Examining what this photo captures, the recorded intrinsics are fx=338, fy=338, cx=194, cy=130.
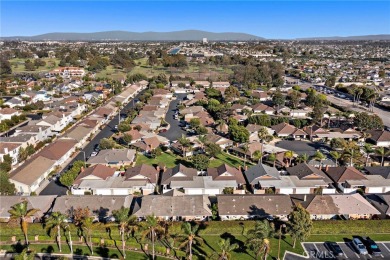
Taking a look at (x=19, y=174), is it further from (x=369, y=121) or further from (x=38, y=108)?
(x=369, y=121)

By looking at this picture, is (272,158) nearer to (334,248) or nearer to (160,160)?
(160,160)

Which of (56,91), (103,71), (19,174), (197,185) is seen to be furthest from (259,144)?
(103,71)

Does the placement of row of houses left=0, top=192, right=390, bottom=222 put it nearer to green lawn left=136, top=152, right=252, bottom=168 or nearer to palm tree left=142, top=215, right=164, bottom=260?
palm tree left=142, top=215, right=164, bottom=260

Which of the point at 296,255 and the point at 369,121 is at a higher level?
the point at 369,121

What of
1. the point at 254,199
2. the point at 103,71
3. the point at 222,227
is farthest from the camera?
the point at 103,71

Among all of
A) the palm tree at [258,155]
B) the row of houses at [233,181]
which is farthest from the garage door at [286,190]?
the palm tree at [258,155]

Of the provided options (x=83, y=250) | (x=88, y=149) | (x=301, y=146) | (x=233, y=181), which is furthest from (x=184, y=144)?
(x=83, y=250)

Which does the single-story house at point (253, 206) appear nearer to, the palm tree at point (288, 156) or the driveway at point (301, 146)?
the palm tree at point (288, 156)
